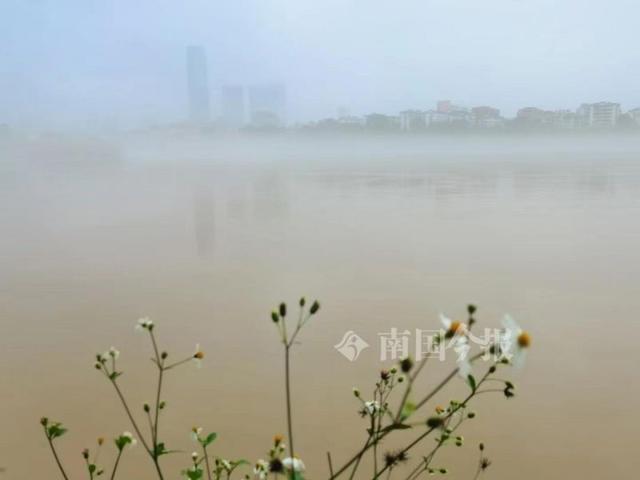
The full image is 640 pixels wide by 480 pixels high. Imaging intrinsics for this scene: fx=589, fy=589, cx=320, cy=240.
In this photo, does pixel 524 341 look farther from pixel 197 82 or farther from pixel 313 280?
pixel 197 82

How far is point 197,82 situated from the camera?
2150mm

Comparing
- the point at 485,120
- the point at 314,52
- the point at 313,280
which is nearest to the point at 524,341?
the point at 313,280

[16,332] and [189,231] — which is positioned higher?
[189,231]

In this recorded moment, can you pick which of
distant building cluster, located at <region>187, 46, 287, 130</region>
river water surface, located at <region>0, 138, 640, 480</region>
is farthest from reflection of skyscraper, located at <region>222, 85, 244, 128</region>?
river water surface, located at <region>0, 138, 640, 480</region>

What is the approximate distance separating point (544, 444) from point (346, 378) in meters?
0.38

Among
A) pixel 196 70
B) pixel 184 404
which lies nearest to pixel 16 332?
pixel 184 404

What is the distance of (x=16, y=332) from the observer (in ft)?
4.49

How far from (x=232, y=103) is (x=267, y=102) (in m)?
0.13

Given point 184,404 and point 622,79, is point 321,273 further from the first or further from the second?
point 622,79

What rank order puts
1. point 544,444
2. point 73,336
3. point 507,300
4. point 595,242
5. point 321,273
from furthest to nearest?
point 595,242
point 321,273
point 507,300
point 73,336
point 544,444
